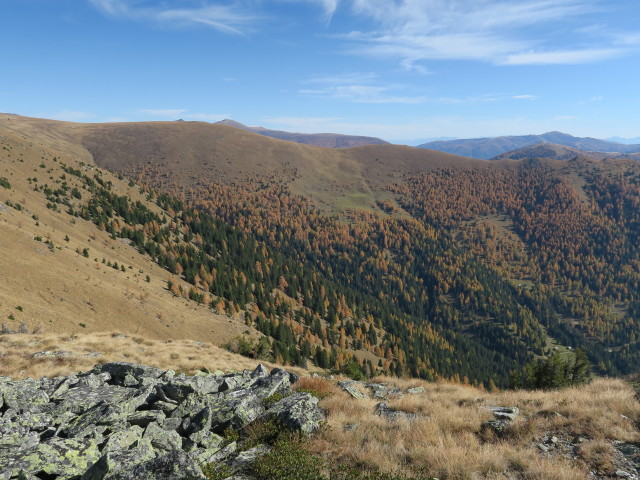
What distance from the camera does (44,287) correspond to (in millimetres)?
50031

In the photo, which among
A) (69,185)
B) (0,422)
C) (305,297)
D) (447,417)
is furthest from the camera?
(305,297)

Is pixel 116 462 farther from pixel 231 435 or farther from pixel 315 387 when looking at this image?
pixel 315 387

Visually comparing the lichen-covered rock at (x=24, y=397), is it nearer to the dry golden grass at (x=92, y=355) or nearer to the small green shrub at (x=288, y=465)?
the dry golden grass at (x=92, y=355)

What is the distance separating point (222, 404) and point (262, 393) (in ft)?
6.72

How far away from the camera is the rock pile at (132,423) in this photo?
30.0ft

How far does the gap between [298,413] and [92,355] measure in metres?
22.4

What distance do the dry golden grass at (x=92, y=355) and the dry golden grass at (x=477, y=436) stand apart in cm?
1692

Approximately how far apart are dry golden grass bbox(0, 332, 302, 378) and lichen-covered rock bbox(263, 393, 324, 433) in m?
15.2

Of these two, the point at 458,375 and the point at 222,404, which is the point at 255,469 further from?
the point at 458,375

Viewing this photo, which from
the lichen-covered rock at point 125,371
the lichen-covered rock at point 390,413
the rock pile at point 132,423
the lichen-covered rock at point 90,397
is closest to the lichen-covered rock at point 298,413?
the rock pile at point 132,423

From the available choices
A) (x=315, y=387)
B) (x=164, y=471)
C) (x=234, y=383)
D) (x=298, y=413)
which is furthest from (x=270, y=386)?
(x=164, y=471)

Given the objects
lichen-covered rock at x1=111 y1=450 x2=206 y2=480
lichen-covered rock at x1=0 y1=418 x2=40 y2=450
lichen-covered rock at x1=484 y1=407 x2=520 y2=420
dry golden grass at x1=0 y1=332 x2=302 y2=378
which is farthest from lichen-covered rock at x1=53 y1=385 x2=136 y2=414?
lichen-covered rock at x1=484 y1=407 x2=520 y2=420

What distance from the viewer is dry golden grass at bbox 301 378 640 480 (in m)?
9.75

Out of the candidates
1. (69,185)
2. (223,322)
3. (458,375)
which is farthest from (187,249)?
(458,375)
